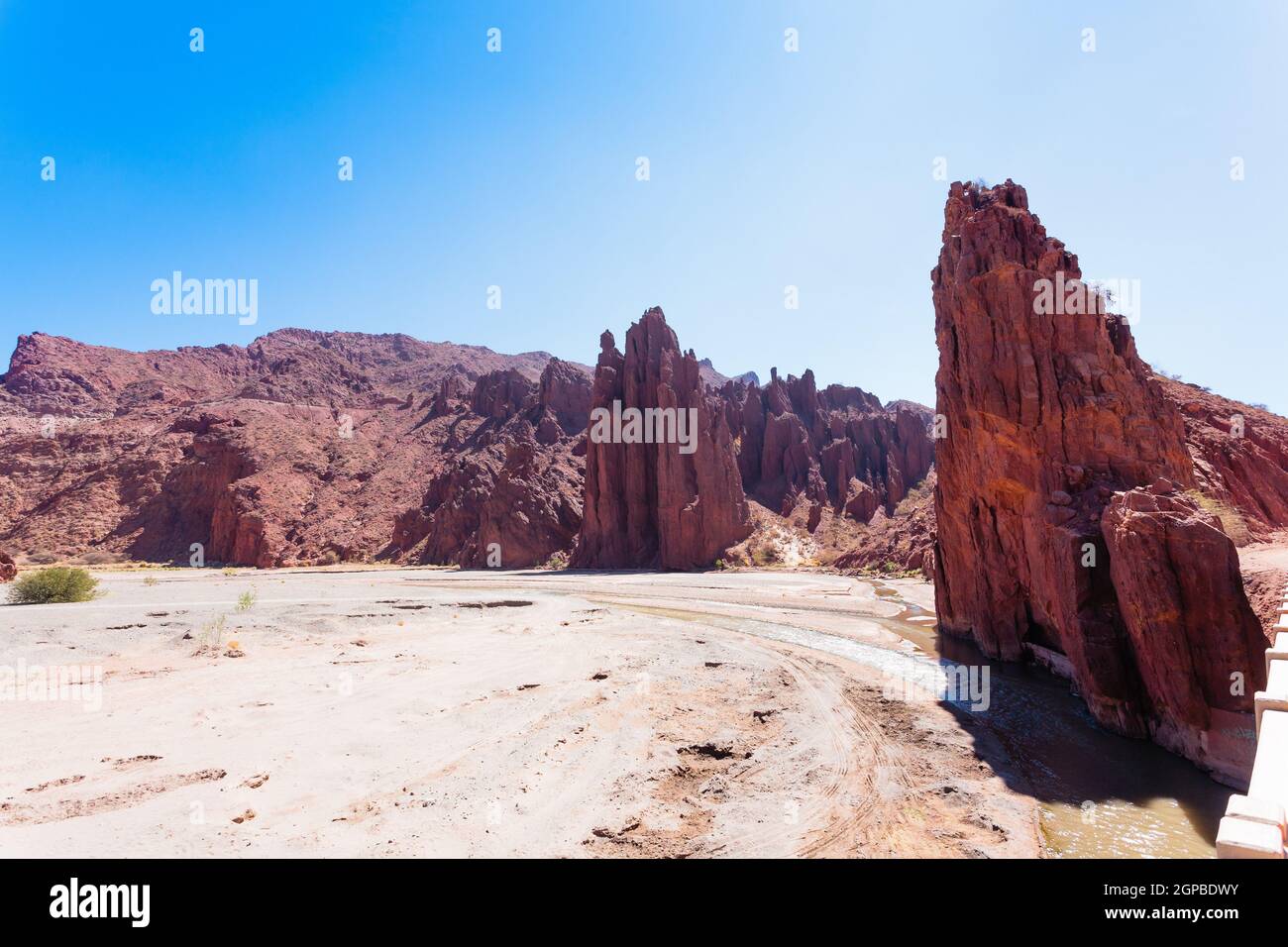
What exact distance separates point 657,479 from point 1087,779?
2233 inches

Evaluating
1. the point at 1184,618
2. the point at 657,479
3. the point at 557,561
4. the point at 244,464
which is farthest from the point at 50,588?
the point at 244,464

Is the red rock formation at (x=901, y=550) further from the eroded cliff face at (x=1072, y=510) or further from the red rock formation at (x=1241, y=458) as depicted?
the eroded cliff face at (x=1072, y=510)

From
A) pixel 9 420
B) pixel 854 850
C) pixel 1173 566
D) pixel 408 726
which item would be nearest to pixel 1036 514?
pixel 1173 566

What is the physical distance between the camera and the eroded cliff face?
11289 mm

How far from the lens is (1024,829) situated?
8531 millimetres

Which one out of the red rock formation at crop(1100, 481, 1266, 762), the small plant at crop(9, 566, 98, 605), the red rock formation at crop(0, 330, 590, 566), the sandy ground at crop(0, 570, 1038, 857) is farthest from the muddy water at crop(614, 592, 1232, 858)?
the red rock formation at crop(0, 330, 590, 566)

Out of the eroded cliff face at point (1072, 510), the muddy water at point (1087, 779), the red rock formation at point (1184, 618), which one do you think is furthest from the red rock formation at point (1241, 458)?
the red rock formation at point (1184, 618)

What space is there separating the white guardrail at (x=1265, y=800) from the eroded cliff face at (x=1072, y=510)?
7.95m

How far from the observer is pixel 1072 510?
15492 millimetres

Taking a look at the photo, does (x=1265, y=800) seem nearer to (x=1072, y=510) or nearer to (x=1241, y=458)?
(x=1072, y=510)

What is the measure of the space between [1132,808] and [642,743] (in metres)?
8.39

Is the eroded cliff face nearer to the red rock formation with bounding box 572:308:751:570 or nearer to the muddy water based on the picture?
the muddy water

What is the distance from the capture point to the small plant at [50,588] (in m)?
26.9
